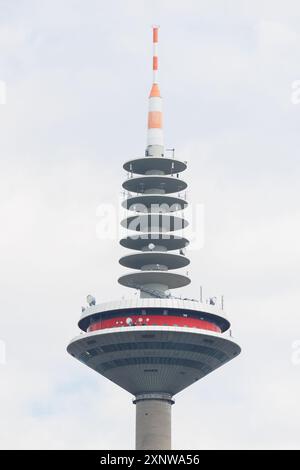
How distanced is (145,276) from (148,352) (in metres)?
10.9

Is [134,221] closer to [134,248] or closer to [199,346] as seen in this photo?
[134,248]

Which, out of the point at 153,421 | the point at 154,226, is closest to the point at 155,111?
the point at 154,226

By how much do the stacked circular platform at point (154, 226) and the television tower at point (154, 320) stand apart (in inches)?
5.0

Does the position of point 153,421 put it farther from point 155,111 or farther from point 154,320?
point 155,111

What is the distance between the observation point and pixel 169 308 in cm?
17062

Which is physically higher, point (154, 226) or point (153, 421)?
point (154, 226)

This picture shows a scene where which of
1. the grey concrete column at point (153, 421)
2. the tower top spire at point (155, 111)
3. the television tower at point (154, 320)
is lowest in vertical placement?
the grey concrete column at point (153, 421)

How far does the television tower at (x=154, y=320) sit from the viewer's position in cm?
17112

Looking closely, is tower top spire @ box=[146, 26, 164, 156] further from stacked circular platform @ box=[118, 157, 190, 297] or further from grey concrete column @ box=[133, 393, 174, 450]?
grey concrete column @ box=[133, 393, 174, 450]

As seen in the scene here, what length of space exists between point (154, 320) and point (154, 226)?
13931mm

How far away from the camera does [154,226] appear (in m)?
179

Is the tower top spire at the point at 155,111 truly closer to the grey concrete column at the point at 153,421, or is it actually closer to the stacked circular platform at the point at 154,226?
the stacked circular platform at the point at 154,226

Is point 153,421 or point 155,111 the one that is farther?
point 155,111

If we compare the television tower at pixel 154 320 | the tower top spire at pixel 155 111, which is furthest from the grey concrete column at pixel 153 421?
the tower top spire at pixel 155 111
